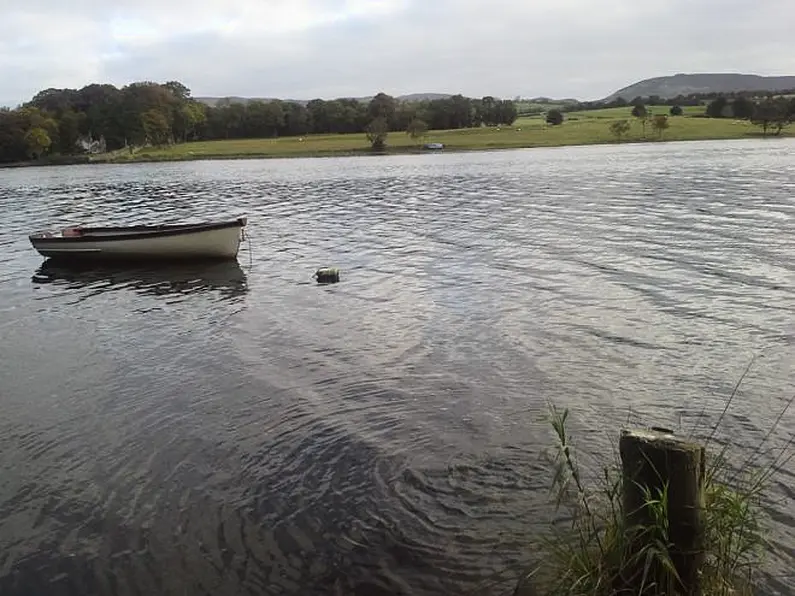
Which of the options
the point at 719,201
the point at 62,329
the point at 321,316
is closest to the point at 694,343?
the point at 321,316

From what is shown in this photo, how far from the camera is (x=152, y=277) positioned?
26891mm

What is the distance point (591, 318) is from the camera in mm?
17500

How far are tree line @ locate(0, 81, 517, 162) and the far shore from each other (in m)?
6.40

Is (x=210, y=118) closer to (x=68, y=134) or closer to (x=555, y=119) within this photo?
(x=68, y=134)

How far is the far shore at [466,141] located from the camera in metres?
131

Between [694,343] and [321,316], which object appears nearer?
[694,343]

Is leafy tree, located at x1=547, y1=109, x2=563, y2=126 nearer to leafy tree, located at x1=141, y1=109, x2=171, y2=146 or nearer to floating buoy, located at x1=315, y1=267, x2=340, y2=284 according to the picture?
leafy tree, located at x1=141, y1=109, x2=171, y2=146

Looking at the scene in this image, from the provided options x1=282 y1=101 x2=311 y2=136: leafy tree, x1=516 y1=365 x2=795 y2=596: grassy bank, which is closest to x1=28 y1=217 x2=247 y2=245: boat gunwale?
x1=516 y1=365 x2=795 y2=596: grassy bank

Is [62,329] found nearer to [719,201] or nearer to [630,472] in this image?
[630,472]

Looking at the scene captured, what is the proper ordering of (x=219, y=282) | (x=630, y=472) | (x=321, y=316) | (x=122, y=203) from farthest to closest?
1. (x=122, y=203)
2. (x=219, y=282)
3. (x=321, y=316)
4. (x=630, y=472)

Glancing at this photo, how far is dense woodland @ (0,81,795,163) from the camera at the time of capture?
156375 millimetres

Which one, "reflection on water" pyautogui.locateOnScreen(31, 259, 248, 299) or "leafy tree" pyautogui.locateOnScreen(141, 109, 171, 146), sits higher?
"leafy tree" pyautogui.locateOnScreen(141, 109, 171, 146)

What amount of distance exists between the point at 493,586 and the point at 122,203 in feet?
190

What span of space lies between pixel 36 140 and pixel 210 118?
49.0m
